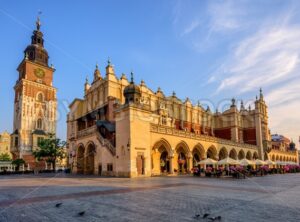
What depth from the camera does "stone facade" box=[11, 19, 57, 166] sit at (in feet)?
221

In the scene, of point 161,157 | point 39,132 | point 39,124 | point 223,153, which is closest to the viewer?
point 161,157

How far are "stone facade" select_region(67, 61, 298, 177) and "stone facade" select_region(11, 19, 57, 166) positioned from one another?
28697mm

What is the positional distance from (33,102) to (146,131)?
2129 inches

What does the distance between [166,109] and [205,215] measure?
3646cm

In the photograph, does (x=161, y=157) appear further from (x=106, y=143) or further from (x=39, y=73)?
(x=39, y=73)

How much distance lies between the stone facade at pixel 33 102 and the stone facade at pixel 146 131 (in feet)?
94.1

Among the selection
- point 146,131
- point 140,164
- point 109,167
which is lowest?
point 109,167

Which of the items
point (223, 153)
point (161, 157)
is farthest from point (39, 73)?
point (223, 153)

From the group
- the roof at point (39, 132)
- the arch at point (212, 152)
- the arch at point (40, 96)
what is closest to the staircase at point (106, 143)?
the arch at point (212, 152)

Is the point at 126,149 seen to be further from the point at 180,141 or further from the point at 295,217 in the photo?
the point at 295,217

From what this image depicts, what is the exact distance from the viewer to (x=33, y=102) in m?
71.3

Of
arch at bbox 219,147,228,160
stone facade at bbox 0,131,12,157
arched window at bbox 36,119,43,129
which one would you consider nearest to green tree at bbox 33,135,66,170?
arched window at bbox 36,119,43,129

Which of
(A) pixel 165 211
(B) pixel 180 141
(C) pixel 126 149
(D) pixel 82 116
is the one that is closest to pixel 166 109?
(B) pixel 180 141

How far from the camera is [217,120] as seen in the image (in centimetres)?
5838
